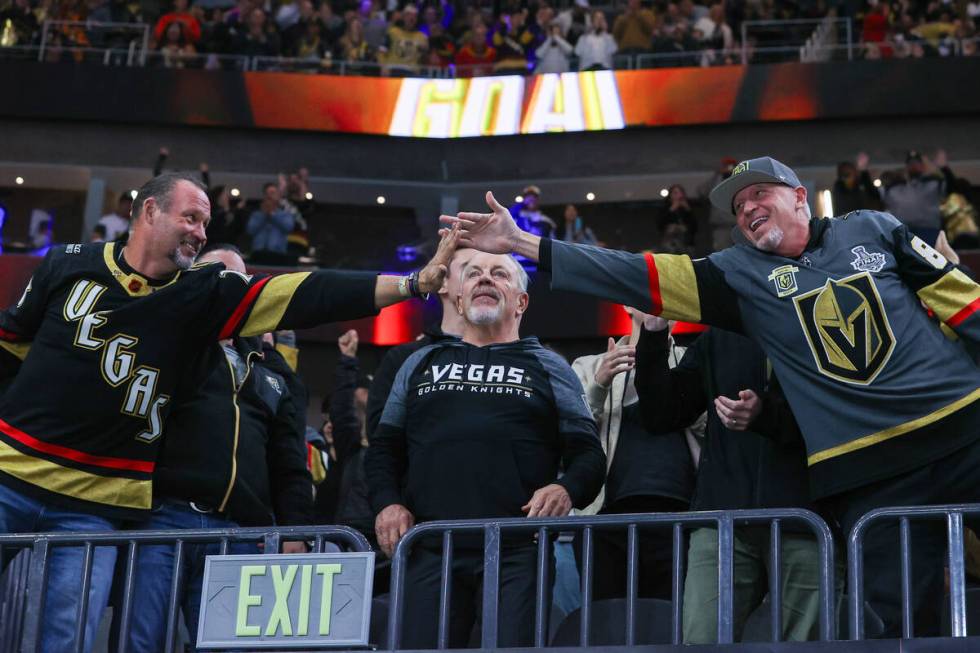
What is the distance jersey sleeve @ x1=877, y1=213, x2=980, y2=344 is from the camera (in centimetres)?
406

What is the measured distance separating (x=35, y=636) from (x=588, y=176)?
44.7ft

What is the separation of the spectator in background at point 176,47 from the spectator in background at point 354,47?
1.89m

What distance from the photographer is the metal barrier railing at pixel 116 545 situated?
3986 millimetres

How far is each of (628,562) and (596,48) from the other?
1338 cm

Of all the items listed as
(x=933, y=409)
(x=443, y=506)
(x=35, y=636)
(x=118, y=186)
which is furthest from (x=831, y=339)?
(x=118, y=186)

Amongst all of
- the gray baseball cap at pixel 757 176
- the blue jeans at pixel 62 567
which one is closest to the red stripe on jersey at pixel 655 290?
the gray baseball cap at pixel 757 176

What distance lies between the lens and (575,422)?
4.55 metres

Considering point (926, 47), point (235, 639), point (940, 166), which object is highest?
point (926, 47)

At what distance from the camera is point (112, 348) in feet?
14.4

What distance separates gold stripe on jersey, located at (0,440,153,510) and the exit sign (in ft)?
2.33

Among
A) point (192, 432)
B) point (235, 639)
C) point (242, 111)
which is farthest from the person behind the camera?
point (242, 111)

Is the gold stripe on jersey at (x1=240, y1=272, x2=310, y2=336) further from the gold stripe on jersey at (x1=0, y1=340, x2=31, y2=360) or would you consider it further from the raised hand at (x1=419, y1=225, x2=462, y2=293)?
the gold stripe on jersey at (x1=0, y1=340, x2=31, y2=360)

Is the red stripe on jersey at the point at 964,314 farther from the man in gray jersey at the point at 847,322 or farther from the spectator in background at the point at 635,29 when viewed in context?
the spectator in background at the point at 635,29

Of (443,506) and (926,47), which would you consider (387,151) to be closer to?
(926,47)
